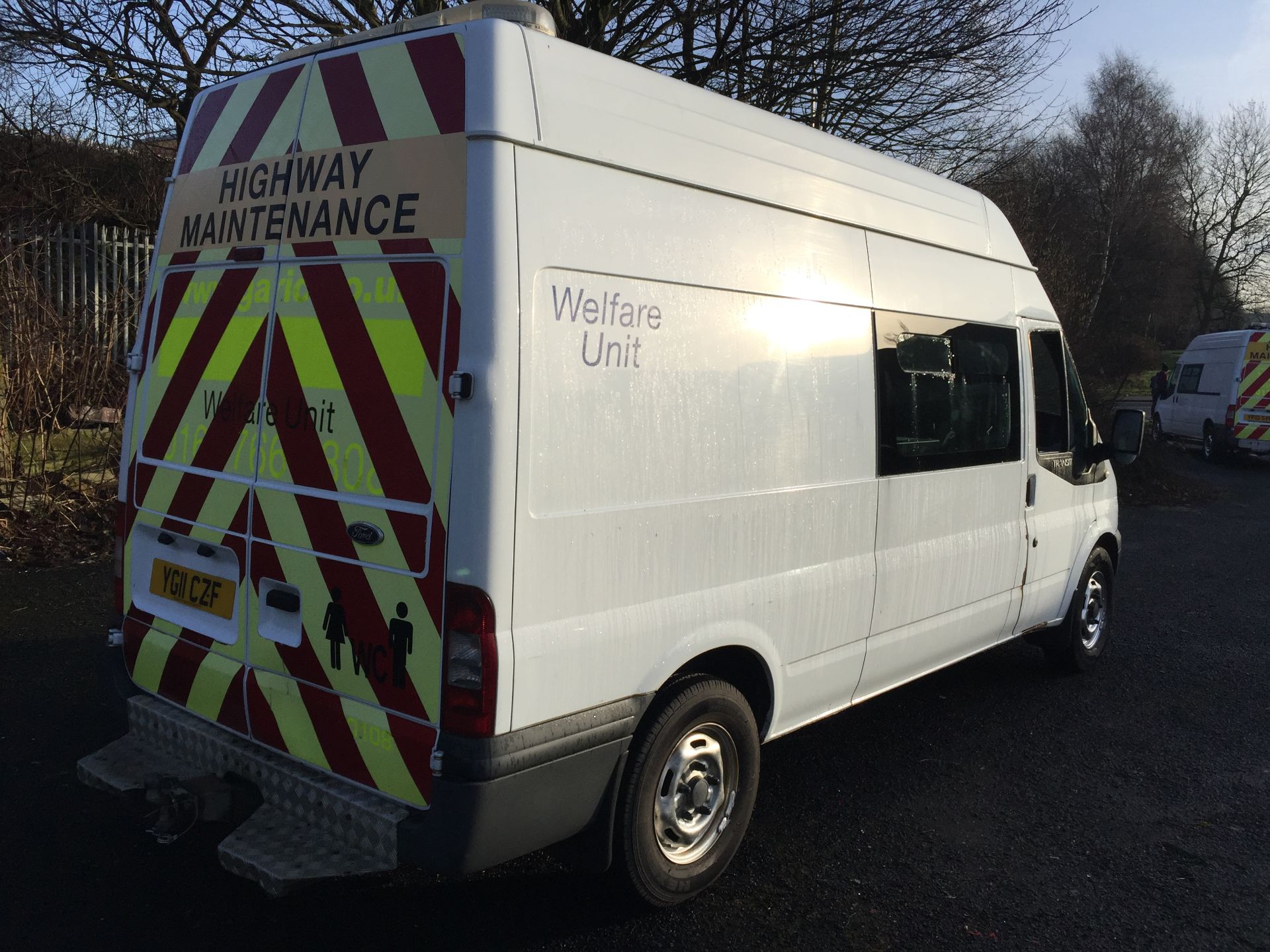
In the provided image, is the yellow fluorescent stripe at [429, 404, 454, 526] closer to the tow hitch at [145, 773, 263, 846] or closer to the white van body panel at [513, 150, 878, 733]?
the white van body panel at [513, 150, 878, 733]

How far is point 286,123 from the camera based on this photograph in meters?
3.18

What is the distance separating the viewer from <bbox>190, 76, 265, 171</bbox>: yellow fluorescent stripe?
3330 millimetres

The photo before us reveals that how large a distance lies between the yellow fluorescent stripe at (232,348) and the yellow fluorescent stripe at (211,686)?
92 centimetres

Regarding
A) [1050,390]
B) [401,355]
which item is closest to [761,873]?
[401,355]

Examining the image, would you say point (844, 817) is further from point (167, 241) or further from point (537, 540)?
point (167, 241)

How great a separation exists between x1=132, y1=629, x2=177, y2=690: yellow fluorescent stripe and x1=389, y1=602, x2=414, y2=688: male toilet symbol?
3.52 feet

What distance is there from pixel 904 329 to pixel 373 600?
2523mm

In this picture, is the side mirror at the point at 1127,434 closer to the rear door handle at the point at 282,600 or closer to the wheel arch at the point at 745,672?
the wheel arch at the point at 745,672

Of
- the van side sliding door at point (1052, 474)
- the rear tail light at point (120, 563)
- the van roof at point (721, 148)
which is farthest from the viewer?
the van side sliding door at point (1052, 474)

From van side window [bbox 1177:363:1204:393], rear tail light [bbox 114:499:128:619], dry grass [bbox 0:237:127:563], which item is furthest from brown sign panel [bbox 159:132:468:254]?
van side window [bbox 1177:363:1204:393]

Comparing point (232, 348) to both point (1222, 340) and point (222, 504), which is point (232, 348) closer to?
point (222, 504)

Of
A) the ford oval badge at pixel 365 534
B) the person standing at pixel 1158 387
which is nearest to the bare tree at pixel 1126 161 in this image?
the person standing at pixel 1158 387

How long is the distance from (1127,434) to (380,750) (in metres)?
4.42

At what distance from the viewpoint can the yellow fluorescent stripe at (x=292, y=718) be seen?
300cm
